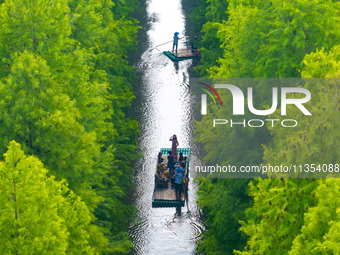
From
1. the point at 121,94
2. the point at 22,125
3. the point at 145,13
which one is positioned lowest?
the point at 22,125

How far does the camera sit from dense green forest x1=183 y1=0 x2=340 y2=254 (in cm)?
1906

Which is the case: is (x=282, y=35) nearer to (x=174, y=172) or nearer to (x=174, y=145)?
(x=174, y=172)

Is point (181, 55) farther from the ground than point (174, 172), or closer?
farther from the ground

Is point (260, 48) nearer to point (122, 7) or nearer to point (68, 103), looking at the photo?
point (68, 103)

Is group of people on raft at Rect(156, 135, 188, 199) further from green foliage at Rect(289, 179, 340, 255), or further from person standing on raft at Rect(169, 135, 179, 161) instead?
green foliage at Rect(289, 179, 340, 255)

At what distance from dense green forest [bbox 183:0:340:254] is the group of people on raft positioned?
220 centimetres

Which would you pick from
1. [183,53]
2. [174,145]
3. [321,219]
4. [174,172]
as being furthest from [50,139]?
[183,53]

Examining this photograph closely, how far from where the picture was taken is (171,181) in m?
32.9

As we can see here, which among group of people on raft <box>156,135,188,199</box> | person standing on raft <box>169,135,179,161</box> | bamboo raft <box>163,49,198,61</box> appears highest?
bamboo raft <box>163,49,198,61</box>

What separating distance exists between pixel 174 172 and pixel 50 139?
12.3m

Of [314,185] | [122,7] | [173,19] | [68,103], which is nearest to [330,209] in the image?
[314,185]

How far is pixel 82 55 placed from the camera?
88.5 feet

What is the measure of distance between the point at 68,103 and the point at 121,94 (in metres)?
12.9

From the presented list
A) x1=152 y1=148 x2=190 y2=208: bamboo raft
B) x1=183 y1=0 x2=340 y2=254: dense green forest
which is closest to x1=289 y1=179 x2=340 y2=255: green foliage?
x1=183 y1=0 x2=340 y2=254: dense green forest
